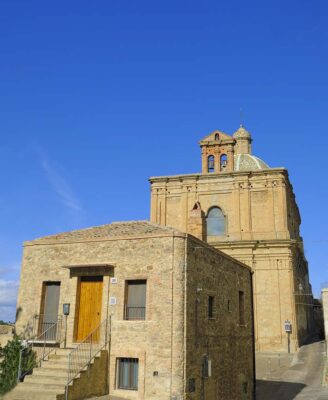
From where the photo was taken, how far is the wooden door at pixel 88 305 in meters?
17.2

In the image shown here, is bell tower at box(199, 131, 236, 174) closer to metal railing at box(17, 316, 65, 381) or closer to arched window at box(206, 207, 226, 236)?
arched window at box(206, 207, 226, 236)

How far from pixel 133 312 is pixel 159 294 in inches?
53.2

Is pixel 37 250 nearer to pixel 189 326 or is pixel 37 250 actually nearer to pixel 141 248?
pixel 141 248

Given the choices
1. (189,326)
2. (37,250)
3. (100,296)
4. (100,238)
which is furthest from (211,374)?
(37,250)

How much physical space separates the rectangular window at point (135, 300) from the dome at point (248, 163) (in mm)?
29446

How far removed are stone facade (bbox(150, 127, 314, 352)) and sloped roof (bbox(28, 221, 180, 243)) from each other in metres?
17.8

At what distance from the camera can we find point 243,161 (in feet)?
152

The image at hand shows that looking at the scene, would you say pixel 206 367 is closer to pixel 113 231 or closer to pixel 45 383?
pixel 45 383

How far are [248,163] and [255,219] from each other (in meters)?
8.68

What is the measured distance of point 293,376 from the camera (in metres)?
25.6

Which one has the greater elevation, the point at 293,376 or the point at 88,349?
the point at 88,349

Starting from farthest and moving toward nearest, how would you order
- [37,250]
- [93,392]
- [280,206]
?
1. [280,206]
2. [37,250]
3. [93,392]

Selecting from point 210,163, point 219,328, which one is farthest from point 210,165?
point 219,328

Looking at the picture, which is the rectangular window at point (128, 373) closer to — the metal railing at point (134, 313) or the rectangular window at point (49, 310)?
the metal railing at point (134, 313)
